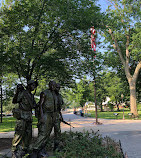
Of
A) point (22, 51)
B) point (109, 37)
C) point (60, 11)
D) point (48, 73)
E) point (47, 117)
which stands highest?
point (109, 37)

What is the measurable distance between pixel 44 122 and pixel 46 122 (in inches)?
2.7

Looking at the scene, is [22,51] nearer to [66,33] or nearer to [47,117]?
[66,33]

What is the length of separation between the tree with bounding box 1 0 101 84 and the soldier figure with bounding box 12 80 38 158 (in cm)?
312

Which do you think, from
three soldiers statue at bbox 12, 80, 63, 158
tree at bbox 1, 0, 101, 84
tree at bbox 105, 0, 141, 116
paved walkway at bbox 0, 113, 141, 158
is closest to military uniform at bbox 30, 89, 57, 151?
three soldiers statue at bbox 12, 80, 63, 158

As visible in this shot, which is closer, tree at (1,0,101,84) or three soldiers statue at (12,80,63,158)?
three soldiers statue at (12,80,63,158)

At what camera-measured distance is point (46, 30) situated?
9.22 meters

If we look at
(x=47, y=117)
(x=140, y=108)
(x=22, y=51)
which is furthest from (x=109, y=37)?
(x=140, y=108)

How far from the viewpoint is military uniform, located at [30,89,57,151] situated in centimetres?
527

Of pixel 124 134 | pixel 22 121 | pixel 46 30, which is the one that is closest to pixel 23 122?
pixel 22 121

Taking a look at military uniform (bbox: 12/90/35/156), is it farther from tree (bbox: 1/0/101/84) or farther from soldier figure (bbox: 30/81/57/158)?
tree (bbox: 1/0/101/84)

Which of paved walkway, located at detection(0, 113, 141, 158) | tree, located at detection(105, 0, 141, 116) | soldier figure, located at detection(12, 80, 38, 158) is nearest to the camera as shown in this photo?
soldier figure, located at detection(12, 80, 38, 158)

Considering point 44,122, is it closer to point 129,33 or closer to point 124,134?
point 124,134

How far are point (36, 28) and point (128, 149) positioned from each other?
6.65 metres

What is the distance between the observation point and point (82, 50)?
962 centimetres
